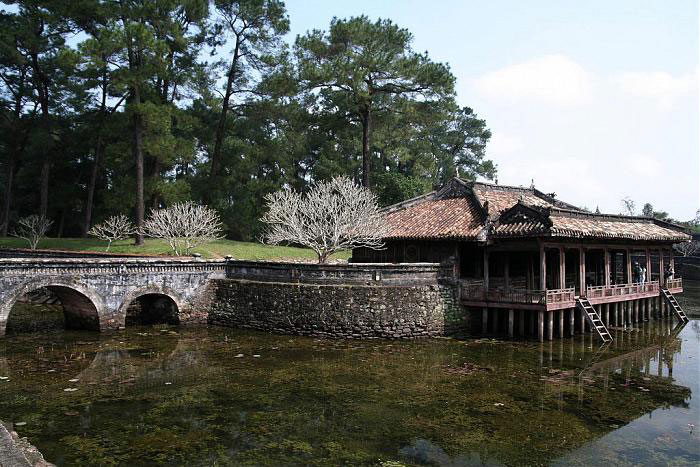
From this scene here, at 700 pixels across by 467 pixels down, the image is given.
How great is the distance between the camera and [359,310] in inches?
867

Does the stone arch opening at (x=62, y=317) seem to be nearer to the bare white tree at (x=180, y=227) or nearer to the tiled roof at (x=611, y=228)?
the bare white tree at (x=180, y=227)

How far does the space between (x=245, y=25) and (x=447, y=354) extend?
29550mm

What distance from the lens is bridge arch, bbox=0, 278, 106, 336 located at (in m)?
21.1

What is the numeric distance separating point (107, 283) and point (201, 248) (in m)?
11.3

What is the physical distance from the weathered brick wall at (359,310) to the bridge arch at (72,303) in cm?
656

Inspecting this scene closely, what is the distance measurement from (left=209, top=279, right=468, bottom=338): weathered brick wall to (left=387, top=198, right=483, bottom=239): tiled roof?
2599 millimetres

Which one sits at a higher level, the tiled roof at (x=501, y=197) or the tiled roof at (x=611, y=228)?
the tiled roof at (x=501, y=197)

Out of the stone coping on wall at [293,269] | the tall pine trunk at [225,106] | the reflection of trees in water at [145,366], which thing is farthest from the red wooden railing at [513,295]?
the tall pine trunk at [225,106]

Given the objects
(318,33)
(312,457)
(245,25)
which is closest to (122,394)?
(312,457)

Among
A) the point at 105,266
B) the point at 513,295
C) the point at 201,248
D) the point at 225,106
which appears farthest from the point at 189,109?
the point at 513,295

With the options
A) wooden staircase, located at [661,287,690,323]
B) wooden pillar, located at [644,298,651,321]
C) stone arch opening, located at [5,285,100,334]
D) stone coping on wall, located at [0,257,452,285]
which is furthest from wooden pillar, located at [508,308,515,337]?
stone arch opening, located at [5,285,100,334]

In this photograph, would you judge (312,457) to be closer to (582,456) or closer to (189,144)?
(582,456)

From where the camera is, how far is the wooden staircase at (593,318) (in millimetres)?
21922

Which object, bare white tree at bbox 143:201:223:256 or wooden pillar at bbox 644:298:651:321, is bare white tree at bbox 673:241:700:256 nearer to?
wooden pillar at bbox 644:298:651:321
